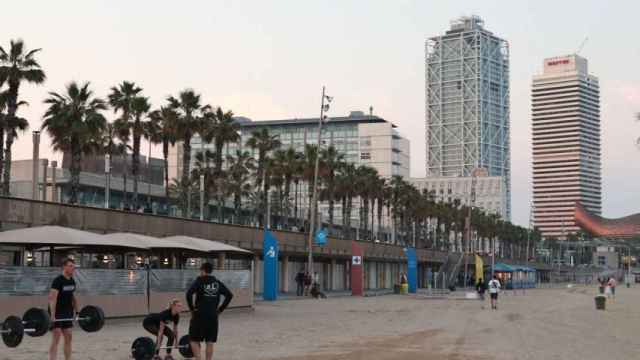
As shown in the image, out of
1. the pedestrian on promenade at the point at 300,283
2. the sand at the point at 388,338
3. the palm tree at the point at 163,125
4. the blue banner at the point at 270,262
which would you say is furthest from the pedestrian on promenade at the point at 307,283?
the sand at the point at 388,338

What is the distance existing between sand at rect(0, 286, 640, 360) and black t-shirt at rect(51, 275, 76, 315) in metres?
2.41

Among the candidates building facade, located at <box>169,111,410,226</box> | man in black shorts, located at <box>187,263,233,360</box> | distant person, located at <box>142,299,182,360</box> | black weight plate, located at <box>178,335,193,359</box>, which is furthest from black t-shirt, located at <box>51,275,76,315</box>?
building facade, located at <box>169,111,410,226</box>

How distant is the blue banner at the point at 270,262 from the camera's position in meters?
43.1

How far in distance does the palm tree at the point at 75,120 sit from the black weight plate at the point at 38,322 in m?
32.0

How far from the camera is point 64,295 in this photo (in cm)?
1380

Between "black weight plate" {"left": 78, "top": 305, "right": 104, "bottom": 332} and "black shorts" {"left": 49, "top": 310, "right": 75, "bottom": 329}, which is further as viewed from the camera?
"black weight plate" {"left": 78, "top": 305, "right": 104, "bottom": 332}

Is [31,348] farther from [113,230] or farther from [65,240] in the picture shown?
[113,230]

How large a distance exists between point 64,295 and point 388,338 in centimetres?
1010

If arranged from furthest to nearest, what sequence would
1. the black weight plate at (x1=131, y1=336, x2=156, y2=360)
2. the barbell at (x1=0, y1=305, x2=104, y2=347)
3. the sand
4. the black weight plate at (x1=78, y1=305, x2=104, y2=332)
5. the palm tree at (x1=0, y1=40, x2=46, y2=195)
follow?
the palm tree at (x1=0, y1=40, x2=46, y2=195), the sand, the black weight plate at (x1=78, y1=305, x2=104, y2=332), the black weight plate at (x1=131, y1=336, x2=156, y2=360), the barbell at (x1=0, y1=305, x2=104, y2=347)

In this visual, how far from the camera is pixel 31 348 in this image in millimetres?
17594

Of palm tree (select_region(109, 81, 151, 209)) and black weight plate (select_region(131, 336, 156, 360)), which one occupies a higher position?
palm tree (select_region(109, 81, 151, 209))

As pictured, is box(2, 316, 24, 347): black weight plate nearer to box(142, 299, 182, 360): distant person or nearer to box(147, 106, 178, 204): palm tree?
box(142, 299, 182, 360): distant person

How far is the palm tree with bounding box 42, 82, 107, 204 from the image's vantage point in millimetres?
45812

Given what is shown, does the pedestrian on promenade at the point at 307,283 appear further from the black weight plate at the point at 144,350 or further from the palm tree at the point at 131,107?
the black weight plate at the point at 144,350
